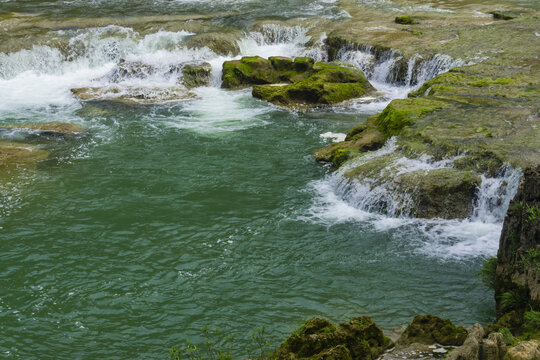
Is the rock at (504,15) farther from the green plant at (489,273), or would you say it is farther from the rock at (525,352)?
the rock at (525,352)

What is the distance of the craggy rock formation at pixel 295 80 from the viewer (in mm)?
24422

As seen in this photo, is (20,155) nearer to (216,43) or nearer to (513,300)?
(216,43)

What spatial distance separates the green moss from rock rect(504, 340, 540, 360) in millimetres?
10835

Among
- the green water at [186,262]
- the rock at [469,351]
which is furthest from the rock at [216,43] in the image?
the rock at [469,351]

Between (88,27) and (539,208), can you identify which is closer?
(539,208)

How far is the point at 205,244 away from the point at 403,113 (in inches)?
313

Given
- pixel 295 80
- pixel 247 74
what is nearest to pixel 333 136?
pixel 295 80

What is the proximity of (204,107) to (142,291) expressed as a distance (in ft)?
46.1

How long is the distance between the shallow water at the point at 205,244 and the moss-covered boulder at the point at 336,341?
4.87 feet

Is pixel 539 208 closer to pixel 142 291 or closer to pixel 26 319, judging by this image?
pixel 142 291

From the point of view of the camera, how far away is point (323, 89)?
24.4m

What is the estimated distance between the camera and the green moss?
17.5 m

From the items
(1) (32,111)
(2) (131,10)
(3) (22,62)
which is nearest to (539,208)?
(1) (32,111)

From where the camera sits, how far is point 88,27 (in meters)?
32.6
